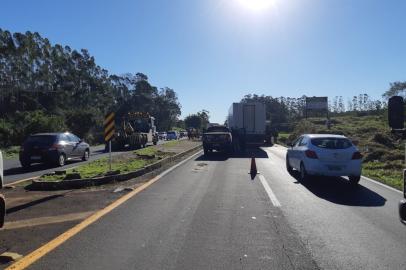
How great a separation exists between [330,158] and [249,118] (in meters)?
25.9

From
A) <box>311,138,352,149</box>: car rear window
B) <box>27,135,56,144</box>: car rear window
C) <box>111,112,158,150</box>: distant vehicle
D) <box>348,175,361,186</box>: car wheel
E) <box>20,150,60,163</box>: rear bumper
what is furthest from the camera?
<box>111,112,158,150</box>: distant vehicle

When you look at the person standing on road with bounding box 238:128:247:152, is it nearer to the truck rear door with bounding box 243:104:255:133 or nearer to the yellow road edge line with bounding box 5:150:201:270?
the truck rear door with bounding box 243:104:255:133

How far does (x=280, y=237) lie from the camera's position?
771 cm

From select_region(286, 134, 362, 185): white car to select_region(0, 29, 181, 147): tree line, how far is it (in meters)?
32.9

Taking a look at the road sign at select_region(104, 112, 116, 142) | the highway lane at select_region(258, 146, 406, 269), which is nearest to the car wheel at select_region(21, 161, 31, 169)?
the road sign at select_region(104, 112, 116, 142)

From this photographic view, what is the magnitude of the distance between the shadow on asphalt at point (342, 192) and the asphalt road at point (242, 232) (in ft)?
0.09

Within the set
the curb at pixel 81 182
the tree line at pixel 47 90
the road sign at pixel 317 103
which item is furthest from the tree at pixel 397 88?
the curb at pixel 81 182

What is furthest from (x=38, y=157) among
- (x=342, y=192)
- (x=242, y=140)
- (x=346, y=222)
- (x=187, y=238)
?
(x=242, y=140)

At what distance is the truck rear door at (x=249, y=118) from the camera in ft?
133

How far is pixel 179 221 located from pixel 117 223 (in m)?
1.09

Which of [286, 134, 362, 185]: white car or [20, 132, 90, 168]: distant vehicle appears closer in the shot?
[286, 134, 362, 185]: white car

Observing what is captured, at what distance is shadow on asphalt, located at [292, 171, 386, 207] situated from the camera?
11551 millimetres

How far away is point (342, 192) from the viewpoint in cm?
1327

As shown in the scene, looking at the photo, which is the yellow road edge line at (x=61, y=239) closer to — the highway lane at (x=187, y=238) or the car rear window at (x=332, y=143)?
the highway lane at (x=187, y=238)
